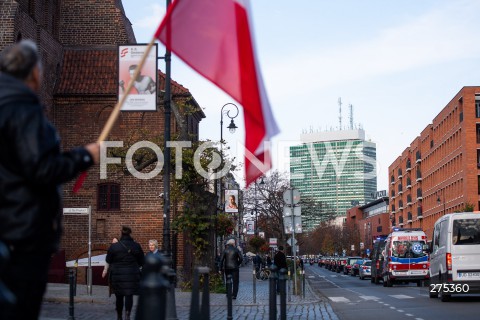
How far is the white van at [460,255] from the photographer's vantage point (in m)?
23.5

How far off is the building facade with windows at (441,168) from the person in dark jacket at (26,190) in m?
72.4

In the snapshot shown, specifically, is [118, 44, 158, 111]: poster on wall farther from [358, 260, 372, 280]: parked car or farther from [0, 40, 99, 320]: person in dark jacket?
[358, 260, 372, 280]: parked car

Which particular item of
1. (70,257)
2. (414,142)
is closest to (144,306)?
(70,257)

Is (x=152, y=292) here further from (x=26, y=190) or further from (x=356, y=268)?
(x=356, y=268)

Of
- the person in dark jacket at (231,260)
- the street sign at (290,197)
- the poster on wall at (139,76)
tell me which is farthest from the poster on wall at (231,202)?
the poster on wall at (139,76)

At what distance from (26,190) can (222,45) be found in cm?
293

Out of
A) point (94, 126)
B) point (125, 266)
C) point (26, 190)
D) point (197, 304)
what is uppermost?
point (94, 126)

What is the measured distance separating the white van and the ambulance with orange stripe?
18577 mm

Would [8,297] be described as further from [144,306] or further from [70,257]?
[70,257]

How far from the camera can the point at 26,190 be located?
4332 mm

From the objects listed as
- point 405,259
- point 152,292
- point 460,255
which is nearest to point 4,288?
point 152,292

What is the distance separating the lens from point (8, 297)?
397 cm

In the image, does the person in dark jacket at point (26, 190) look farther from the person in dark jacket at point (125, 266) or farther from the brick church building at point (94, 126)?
the brick church building at point (94, 126)

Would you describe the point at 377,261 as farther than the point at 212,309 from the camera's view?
Yes
